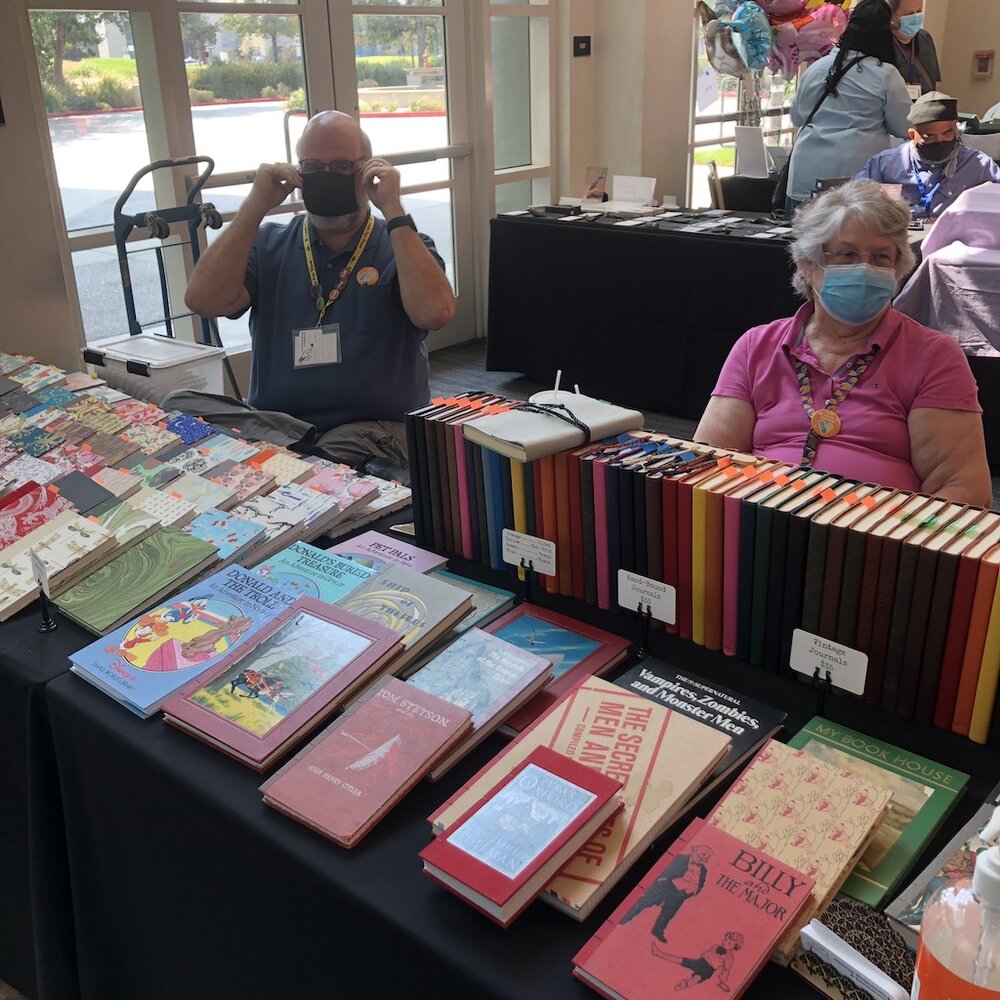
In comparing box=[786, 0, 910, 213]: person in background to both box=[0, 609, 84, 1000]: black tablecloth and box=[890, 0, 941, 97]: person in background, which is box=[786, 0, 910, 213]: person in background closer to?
box=[890, 0, 941, 97]: person in background

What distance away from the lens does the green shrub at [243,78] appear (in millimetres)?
4105

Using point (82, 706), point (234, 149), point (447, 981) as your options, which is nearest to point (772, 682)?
point (447, 981)

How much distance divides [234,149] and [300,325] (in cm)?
214

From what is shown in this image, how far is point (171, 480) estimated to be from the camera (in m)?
1.90

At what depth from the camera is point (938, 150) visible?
4000 millimetres

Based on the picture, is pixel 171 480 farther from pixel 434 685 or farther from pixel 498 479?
pixel 434 685

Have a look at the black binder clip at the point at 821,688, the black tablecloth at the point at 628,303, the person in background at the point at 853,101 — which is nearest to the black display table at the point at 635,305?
the black tablecloth at the point at 628,303

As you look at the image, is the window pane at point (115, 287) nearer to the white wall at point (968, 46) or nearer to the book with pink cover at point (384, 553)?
the book with pink cover at point (384, 553)

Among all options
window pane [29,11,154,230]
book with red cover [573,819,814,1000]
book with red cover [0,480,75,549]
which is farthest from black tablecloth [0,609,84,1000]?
window pane [29,11,154,230]

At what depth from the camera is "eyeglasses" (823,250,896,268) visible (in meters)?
2.00

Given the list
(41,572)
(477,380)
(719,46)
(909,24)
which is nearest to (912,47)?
(909,24)

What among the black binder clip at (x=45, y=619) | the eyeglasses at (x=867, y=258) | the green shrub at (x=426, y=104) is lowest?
the black binder clip at (x=45, y=619)

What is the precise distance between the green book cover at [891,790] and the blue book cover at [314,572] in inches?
27.2

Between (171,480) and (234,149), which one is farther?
(234,149)
